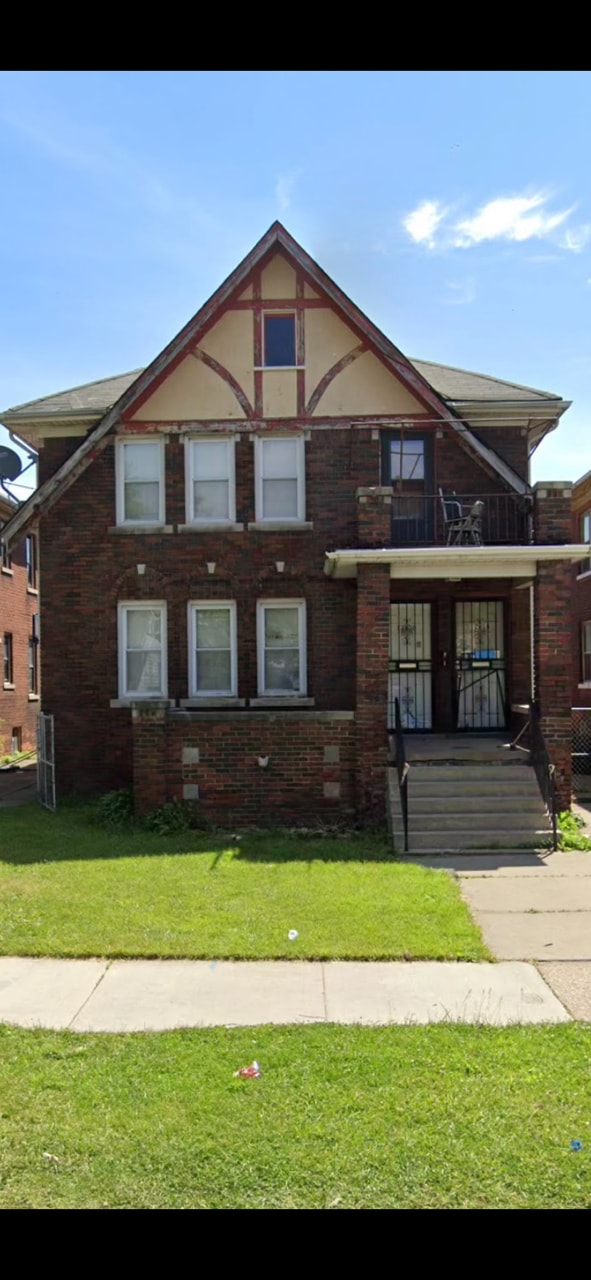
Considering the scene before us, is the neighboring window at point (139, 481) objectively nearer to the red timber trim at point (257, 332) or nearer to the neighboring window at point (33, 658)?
the red timber trim at point (257, 332)

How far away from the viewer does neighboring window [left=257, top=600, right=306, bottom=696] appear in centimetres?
1402

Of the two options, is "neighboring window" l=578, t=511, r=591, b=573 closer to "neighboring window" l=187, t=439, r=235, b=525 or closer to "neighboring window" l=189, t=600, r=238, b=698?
"neighboring window" l=187, t=439, r=235, b=525

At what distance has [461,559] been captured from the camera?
1166 cm

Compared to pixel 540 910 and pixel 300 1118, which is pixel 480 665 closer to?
pixel 540 910

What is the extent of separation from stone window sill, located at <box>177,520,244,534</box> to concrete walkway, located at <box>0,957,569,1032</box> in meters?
8.88

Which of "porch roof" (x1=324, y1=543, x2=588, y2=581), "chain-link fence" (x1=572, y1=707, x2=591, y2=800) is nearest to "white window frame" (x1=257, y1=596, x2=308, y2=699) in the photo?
"porch roof" (x1=324, y1=543, x2=588, y2=581)

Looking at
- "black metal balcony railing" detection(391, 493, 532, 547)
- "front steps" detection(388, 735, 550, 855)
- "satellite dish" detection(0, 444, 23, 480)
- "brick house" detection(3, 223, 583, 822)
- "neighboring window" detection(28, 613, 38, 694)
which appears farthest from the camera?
"neighboring window" detection(28, 613, 38, 694)

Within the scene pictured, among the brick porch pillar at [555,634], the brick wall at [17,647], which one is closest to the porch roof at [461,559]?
the brick porch pillar at [555,634]

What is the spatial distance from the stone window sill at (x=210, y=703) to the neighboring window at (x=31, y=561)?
14706mm

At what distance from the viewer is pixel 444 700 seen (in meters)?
14.2

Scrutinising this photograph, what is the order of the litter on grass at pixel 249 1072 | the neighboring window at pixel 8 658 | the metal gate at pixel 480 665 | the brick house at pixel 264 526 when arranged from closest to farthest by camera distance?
1. the litter on grass at pixel 249 1072
2. the brick house at pixel 264 526
3. the metal gate at pixel 480 665
4. the neighboring window at pixel 8 658

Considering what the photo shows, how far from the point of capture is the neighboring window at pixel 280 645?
1402cm

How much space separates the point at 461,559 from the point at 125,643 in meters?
5.83
